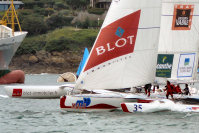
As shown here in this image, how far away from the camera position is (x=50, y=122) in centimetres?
1875

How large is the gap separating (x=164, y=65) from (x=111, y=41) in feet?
9.39

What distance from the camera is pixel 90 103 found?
66.4 feet

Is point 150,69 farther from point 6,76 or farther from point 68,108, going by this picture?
point 6,76

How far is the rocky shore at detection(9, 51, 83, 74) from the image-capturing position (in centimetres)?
8356

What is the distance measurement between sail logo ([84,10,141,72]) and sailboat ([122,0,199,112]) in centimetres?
183

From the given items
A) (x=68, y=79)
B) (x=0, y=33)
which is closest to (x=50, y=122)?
(x=68, y=79)

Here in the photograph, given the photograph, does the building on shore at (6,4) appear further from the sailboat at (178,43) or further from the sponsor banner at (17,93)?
the sailboat at (178,43)

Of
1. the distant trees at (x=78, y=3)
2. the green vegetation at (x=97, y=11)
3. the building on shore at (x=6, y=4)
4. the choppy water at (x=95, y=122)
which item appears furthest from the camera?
the distant trees at (x=78, y=3)

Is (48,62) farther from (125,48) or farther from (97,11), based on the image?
(125,48)

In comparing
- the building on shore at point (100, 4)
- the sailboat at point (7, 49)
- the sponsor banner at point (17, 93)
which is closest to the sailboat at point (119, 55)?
the sponsor banner at point (17, 93)

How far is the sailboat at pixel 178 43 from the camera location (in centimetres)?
2127

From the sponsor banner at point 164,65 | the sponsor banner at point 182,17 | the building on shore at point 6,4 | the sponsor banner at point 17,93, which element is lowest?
the sponsor banner at point 17,93

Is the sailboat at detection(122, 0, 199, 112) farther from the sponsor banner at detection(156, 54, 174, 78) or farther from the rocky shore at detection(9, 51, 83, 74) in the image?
the rocky shore at detection(9, 51, 83, 74)

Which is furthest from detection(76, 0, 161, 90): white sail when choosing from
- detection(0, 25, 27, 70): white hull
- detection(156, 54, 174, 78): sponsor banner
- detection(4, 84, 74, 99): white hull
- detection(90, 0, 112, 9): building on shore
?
detection(90, 0, 112, 9): building on shore
